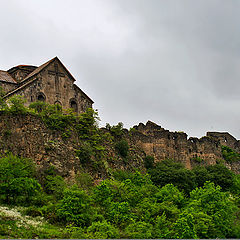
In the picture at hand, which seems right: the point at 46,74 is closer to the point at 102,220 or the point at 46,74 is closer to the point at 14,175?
the point at 14,175

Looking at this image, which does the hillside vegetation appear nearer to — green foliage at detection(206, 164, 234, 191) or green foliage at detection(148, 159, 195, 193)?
green foliage at detection(148, 159, 195, 193)

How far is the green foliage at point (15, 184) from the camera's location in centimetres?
2731

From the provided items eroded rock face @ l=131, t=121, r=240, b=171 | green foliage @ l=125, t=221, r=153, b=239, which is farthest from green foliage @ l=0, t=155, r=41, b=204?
eroded rock face @ l=131, t=121, r=240, b=171

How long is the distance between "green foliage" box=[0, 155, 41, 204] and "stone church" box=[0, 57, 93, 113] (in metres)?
12.5

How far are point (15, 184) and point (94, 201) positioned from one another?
5.93 m

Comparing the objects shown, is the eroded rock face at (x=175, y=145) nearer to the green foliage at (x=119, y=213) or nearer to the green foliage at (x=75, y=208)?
the green foliage at (x=119, y=213)

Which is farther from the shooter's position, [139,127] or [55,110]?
[139,127]

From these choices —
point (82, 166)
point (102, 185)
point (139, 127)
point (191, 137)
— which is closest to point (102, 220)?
point (102, 185)

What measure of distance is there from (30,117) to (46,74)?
31.2 feet

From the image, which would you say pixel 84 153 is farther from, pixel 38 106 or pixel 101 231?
pixel 101 231

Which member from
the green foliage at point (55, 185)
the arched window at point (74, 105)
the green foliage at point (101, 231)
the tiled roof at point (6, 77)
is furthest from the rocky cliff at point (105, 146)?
the tiled roof at point (6, 77)

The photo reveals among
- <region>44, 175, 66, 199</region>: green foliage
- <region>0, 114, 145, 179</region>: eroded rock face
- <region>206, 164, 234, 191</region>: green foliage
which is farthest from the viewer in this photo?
<region>206, 164, 234, 191</region>: green foliage

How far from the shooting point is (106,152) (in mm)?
40750

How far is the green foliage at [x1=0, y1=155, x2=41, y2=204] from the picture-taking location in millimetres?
27312
